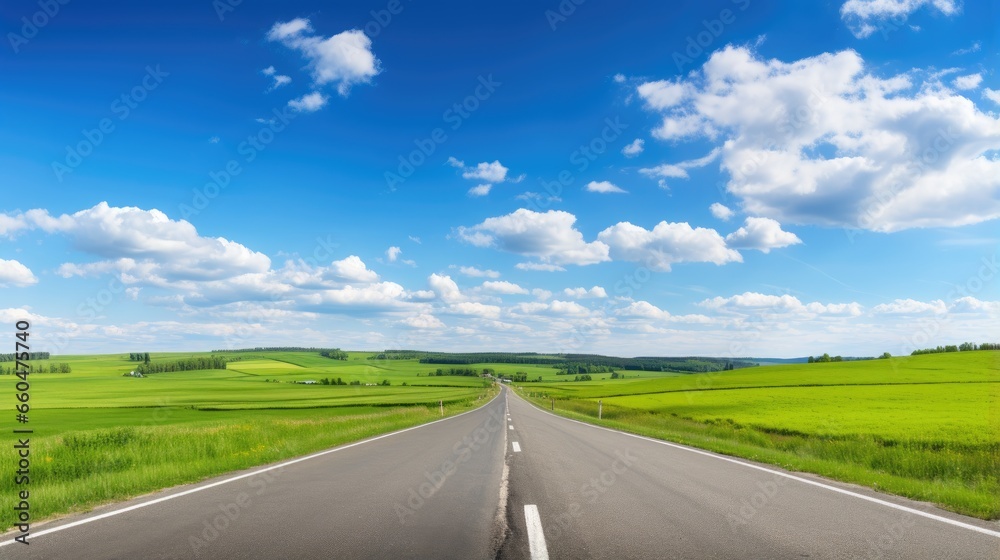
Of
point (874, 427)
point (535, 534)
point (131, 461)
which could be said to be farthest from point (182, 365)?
point (535, 534)

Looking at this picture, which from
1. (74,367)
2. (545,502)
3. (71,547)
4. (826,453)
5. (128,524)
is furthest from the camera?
(74,367)

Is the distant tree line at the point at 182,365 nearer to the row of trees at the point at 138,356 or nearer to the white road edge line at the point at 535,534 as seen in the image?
the row of trees at the point at 138,356

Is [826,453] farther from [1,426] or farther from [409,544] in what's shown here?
[1,426]

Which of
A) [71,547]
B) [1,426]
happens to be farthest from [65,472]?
[1,426]

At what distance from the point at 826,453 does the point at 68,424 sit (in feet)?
151

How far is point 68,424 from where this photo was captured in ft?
126

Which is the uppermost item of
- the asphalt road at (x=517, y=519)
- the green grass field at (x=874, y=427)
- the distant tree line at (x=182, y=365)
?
the asphalt road at (x=517, y=519)

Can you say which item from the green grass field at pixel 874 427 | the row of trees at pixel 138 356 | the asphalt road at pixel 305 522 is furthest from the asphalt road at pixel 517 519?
the row of trees at pixel 138 356

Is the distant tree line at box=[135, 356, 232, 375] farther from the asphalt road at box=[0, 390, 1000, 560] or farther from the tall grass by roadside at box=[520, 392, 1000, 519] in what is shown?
the asphalt road at box=[0, 390, 1000, 560]

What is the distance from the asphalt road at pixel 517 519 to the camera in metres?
5.50

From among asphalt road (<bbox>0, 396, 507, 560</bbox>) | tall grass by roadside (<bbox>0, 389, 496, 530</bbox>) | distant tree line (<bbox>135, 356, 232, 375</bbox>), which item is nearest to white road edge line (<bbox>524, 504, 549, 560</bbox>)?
asphalt road (<bbox>0, 396, 507, 560</bbox>)

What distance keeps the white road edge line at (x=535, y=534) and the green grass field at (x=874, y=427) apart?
5694mm

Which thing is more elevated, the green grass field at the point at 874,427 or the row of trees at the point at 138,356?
the green grass field at the point at 874,427

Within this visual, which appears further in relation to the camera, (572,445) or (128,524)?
(572,445)
